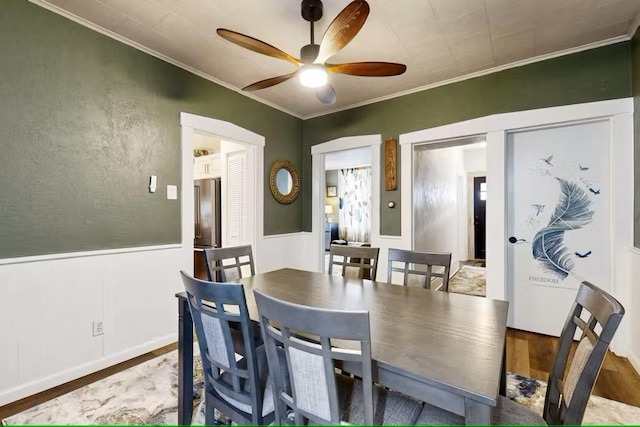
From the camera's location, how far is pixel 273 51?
1991 mm

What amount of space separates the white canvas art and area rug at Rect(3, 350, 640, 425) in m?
1.22

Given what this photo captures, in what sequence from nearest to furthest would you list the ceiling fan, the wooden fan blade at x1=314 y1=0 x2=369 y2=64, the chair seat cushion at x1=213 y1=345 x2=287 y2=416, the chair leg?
1. the chair seat cushion at x1=213 y1=345 x2=287 y2=416
2. the chair leg
3. the wooden fan blade at x1=314 y1=0 x2=369 y2=64
4. the ceiling fan

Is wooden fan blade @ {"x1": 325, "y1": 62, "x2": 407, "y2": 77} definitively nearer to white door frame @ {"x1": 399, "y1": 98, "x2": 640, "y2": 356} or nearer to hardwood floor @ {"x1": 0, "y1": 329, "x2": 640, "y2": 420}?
white door frame @ {"x1": 399, "y1": 98, "x2": 640, "y2": 356}

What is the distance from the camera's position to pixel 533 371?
7.62ft

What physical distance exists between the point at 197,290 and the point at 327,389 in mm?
663

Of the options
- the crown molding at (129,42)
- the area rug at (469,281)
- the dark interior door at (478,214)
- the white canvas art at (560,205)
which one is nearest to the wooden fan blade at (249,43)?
the crown molding at (129,42)

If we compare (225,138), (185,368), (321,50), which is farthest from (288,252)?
(321,50)

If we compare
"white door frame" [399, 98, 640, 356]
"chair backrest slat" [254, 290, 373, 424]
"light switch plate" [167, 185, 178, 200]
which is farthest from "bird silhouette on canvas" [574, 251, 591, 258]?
"light switch plate" [167, 185, 178, 200]

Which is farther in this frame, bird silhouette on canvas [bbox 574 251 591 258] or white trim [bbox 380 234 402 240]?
white trim [bbox 380 234 402 240]

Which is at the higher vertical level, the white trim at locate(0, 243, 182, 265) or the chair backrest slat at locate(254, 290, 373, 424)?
the white trim at locate(0, 243, 182, 265)

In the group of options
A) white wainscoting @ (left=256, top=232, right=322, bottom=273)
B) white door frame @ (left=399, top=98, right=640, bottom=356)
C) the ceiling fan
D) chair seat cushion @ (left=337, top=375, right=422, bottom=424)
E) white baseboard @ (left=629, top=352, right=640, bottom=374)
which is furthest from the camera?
white wainscoting @ (left=256, top=232, right=322, bottom=273)

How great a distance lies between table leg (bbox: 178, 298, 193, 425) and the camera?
5.25ft

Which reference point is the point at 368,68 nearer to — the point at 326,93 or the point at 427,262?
the point at 326,93

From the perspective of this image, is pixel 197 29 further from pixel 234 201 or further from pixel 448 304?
pixel 448 304
